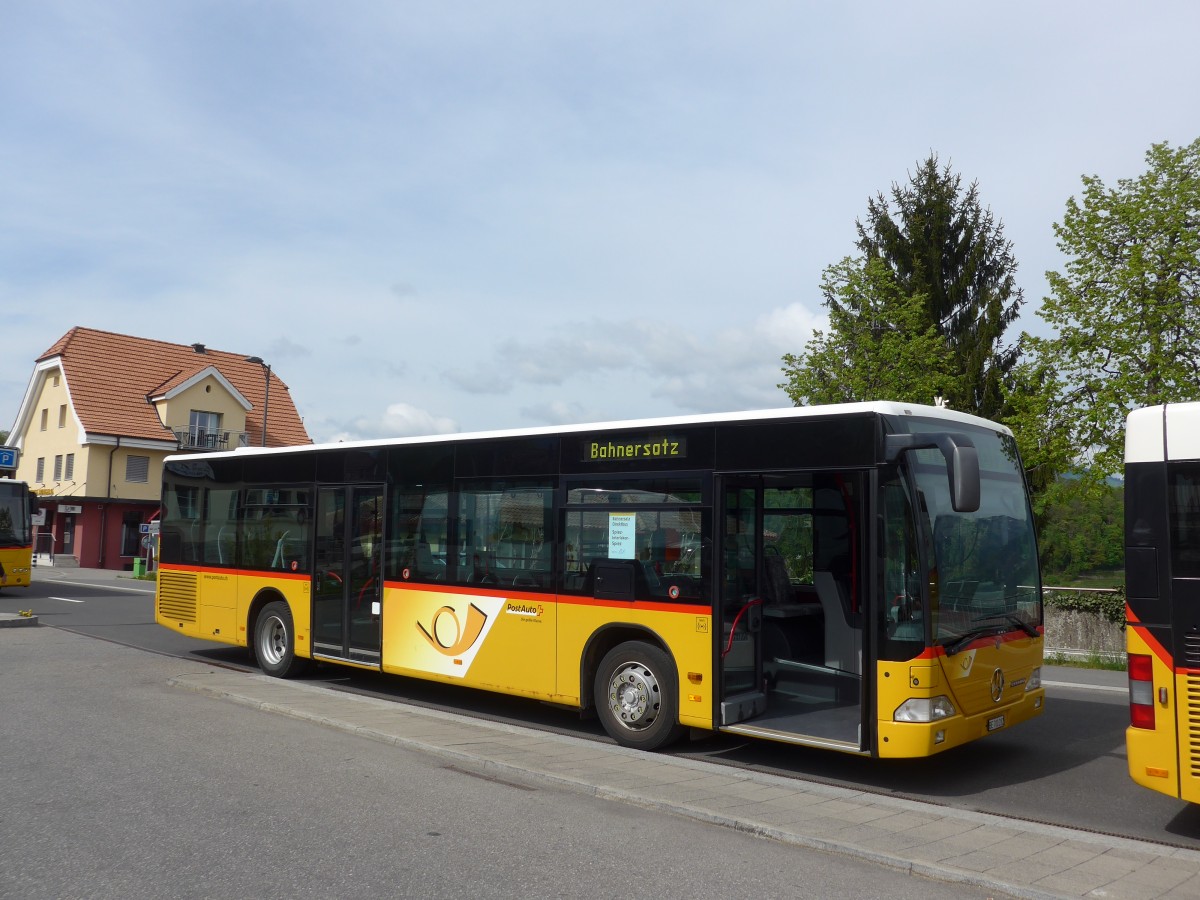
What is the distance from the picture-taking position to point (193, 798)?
681 cm

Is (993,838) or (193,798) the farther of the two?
(193,798)

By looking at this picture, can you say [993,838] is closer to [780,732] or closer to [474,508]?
[780,732]

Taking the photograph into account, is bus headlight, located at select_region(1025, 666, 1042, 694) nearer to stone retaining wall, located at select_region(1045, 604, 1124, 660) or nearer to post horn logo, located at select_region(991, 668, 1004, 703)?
post horn logo, located at select_region(991, 668, 1004, 703)

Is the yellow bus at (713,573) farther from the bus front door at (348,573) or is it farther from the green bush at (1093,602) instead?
the green bush at (1093,602)

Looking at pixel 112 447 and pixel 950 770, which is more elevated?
pixel 112 447

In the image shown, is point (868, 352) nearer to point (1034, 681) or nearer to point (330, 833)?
point (1034, 681)

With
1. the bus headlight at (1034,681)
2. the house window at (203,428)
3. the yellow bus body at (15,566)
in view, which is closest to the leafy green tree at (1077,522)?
the bus headlight at (1034,681)

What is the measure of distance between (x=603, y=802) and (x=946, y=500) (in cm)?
338

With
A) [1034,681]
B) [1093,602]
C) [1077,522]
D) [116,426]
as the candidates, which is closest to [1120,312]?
[1093,602]

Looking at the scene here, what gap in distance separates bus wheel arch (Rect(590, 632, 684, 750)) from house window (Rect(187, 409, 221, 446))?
47959 mm

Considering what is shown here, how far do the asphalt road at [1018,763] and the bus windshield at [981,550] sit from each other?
1.17 meters

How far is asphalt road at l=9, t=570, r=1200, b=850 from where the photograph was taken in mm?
7207

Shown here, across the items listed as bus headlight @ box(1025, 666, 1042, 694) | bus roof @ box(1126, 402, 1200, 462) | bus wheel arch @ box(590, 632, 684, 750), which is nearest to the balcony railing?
bus wheel arch @ box(590, 632, 684, 750)

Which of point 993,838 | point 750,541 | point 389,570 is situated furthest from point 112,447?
point 993,838
